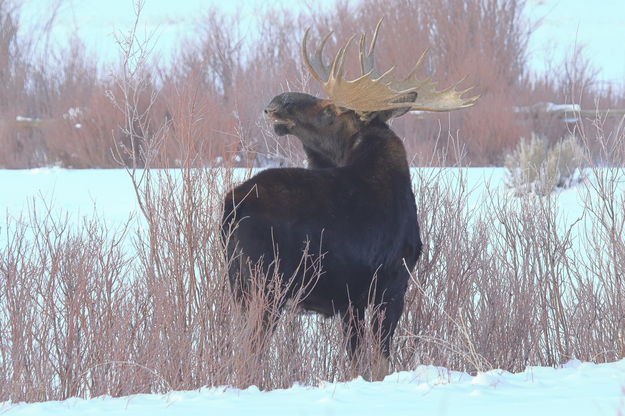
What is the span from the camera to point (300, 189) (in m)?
5.54

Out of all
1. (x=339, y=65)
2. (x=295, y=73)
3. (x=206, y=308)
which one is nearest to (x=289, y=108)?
(x=339, y=65)

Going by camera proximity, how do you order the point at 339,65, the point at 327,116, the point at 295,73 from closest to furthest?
the point at 339,65 → the point at 327,116 → the point at 295,73

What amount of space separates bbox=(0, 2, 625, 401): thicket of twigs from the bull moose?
0.85ft

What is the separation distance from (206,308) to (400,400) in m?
2.25

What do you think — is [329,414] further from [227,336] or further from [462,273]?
[462,273]

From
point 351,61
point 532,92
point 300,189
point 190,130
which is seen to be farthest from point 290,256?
point 532,92

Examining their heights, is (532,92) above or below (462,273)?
above

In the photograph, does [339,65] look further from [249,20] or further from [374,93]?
[249,20]

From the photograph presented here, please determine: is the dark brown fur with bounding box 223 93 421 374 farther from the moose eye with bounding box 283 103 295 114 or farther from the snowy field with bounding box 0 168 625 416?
the snowy field with bounding box 0 168 625 416

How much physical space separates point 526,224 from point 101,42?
46.5m

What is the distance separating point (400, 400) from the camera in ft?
14.8

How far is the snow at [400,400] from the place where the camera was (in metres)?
4.27

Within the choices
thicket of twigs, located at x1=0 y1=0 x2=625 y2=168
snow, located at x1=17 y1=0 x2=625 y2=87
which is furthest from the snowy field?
snow, located at x1=17 y1=0 x2=625 y2=87

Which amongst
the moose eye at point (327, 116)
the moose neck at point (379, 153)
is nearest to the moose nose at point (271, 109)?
the moose eye at point (327, 116)
